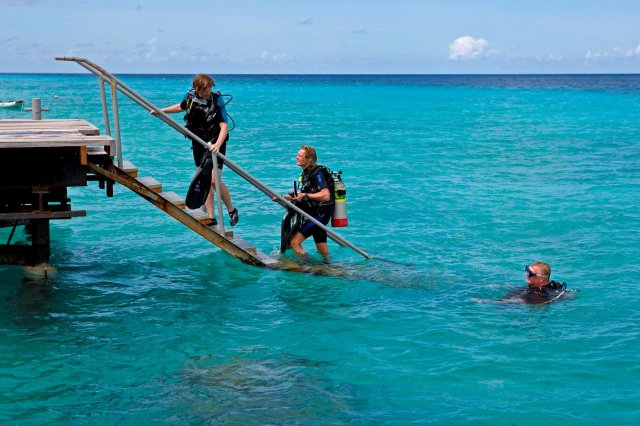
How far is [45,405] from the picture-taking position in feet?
26.9

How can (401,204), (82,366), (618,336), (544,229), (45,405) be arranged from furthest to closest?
(401,204) → (544,229) → (618,336) → (82,366) → (45,405)

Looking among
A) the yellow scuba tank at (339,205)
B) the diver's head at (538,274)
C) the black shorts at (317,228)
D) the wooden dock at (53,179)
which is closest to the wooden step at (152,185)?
the wooden dock at (53,179)

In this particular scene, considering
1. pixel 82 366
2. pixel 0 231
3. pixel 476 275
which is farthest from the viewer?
pixel 0 231

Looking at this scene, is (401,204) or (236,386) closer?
(236,386)

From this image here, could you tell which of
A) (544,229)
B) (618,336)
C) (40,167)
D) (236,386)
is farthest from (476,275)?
(40,167)

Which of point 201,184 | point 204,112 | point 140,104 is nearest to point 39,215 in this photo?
point 140,104

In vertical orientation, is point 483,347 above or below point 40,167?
below

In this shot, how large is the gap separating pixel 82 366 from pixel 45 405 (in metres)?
Answer: 0.98

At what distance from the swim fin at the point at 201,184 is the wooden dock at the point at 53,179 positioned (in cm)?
25

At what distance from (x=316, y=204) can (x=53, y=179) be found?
359cm

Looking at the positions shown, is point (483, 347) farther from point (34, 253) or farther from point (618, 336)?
point (34, 253)

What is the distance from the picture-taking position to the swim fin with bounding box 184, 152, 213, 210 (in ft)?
38.1

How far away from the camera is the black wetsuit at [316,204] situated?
12.0 meters

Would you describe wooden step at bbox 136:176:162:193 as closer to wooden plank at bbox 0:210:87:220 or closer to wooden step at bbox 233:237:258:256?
wooden plank at bbox 0:210:87:220
